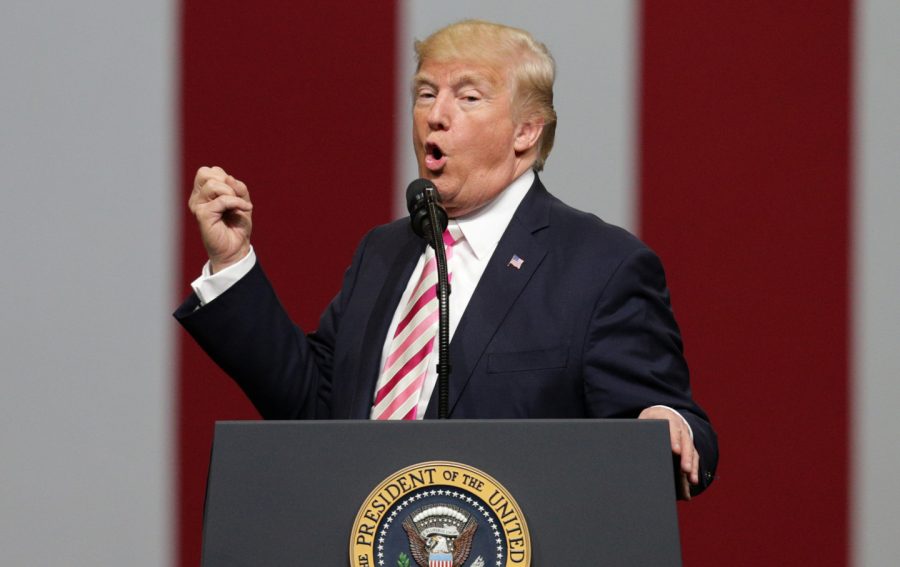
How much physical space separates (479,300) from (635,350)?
214 millimetres

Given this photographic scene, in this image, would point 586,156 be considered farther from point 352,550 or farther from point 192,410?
point 352,550

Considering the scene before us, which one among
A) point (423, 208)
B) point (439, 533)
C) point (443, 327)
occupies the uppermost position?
point (423, 208)

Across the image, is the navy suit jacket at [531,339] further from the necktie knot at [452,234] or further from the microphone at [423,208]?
the microphone at [423,208]

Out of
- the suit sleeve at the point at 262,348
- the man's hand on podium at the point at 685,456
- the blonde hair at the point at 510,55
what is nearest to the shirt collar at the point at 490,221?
the blonde hair at the point at 510,55

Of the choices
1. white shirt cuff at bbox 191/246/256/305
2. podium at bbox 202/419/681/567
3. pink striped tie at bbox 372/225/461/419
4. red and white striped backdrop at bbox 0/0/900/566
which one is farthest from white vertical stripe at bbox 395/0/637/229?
podium at bbox 202/419/681/567

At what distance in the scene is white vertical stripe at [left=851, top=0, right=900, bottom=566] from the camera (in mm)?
2545

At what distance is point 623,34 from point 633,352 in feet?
3.49

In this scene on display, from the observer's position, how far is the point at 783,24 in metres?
2.56

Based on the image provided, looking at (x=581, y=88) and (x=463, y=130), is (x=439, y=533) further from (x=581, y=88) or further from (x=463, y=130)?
(x=581, y=88)

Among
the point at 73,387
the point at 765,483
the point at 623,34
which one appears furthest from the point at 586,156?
the point at 73,387

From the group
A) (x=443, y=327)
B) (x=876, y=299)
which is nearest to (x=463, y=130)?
(x=443, y=327)

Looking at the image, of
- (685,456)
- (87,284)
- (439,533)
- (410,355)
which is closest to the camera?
(439,533)

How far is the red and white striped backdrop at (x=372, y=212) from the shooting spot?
2.49m

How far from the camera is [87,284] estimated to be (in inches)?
98.4
